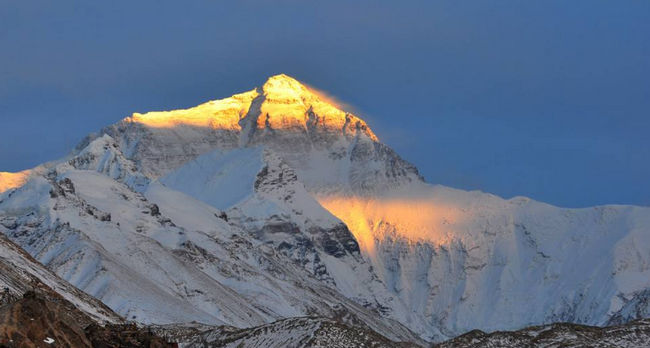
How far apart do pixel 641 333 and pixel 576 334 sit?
18.8 ft

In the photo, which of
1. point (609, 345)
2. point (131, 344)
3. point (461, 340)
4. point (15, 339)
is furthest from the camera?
point (461, 340)

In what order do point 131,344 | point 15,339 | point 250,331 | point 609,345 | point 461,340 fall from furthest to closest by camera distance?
1. point 250,331
2. point 461,340
3. point 609,345
4. point 131,344
5. point 15,339

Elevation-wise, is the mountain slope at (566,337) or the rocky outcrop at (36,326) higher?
the mountain slope at (566,337)

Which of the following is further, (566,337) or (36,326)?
(566,337)

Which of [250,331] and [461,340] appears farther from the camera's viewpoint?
[250,331]

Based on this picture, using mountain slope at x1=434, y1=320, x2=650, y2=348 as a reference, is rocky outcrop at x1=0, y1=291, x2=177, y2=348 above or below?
below

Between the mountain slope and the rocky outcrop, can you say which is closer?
the rocky outcrop

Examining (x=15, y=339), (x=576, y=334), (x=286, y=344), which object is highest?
(x=576, y=334)

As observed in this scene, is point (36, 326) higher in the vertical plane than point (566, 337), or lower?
lower

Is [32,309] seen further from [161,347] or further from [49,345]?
[161,347]

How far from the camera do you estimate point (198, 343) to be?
16100cm

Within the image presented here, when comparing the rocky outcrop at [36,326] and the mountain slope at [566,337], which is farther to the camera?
the mountain slope at [566,337]

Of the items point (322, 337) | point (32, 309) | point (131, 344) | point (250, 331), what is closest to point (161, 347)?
point (131, 344)

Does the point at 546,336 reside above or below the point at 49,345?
above
